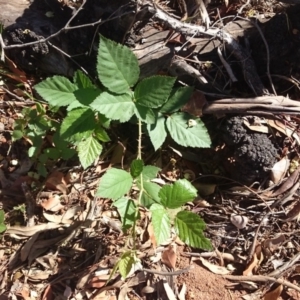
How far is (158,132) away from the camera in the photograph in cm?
175

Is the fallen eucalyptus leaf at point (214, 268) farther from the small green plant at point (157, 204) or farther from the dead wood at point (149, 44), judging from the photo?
the dead wood at point (149, 44)

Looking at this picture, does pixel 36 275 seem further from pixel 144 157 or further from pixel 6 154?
pixel 144 157


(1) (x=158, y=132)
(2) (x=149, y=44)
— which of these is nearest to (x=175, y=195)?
(1) (x=158, y=132)

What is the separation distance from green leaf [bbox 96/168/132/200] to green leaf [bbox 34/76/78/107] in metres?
0.34

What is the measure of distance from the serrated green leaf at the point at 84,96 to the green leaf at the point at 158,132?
0.24 meters

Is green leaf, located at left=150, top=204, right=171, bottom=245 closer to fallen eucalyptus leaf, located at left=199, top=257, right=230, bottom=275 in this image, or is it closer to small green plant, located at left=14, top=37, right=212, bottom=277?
small green plant, located at left=14, top=37, right=212, bottom=277

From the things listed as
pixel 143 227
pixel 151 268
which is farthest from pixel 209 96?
pixel 151 268

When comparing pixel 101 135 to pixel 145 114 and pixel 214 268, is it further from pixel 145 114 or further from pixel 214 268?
pixel 214 268

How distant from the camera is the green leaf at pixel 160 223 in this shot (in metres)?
1.52

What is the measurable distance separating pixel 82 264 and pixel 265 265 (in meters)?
0.77

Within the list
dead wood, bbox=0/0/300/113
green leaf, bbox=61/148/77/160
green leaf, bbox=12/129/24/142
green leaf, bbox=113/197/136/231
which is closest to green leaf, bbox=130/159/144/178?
green leaf, bbox=113/197/136/231

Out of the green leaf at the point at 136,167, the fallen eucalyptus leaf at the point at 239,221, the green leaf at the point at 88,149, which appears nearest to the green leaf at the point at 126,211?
the green leaf at the point at 136,167

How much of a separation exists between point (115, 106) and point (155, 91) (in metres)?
0.15

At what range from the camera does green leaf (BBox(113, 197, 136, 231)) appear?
1.63m
